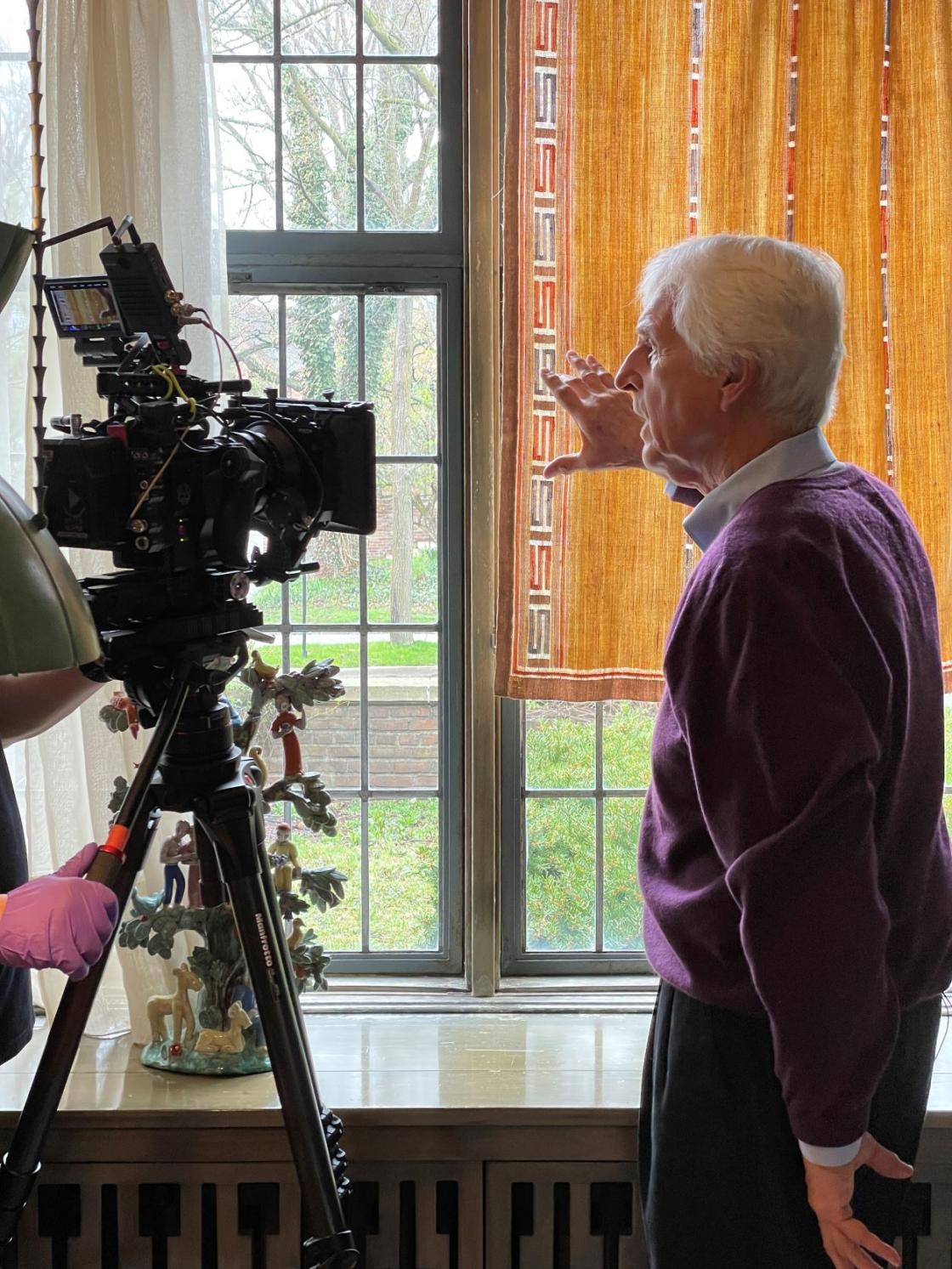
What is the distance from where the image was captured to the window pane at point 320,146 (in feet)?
6.72

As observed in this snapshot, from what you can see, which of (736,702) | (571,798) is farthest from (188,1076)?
(736,702)

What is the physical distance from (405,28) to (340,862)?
1460 mm

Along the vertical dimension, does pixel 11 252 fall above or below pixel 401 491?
above

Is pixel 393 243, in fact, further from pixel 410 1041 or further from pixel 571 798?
pixel 410 1041

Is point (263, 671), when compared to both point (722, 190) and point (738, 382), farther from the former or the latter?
point (722, 190)

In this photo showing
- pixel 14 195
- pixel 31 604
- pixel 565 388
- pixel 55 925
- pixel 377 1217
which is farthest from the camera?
pixel 14 195

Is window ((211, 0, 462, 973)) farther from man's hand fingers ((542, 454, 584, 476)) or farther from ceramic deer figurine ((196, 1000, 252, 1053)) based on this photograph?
man's hand fingers ((542, 454, 584, 476))

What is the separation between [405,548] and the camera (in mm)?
2141

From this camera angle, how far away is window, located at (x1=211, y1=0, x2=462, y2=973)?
2.05m

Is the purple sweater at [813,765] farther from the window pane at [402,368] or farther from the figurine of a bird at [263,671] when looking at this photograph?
the window pane at [402,368]

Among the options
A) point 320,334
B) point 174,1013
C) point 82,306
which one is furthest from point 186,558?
point 320,334

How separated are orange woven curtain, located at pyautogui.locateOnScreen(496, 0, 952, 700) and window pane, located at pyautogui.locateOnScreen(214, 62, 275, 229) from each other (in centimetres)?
43

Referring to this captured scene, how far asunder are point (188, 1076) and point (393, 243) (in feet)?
4.59

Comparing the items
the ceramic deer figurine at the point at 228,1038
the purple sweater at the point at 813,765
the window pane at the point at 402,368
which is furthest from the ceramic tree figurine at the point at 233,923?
the purple sweater at the point at 813,765
